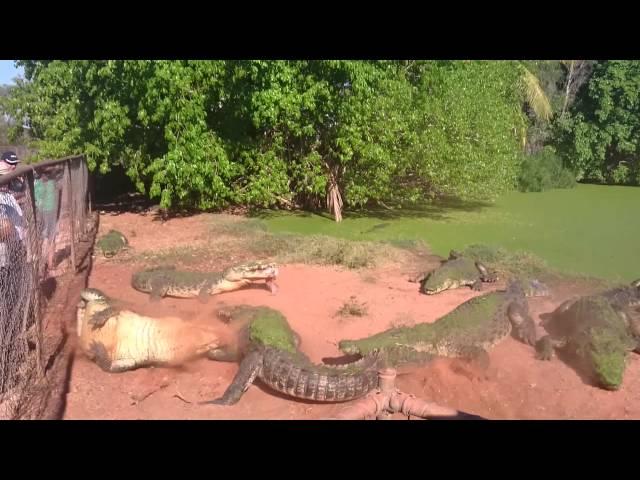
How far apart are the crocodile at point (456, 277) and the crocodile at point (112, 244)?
215 inches

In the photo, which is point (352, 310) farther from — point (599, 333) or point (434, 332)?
point (599, 333)

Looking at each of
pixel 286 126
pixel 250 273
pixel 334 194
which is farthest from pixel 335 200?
pixel 250 273

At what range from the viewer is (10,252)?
4.80 meters

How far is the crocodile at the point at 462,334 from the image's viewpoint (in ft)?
17.7

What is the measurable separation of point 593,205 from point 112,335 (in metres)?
16.4

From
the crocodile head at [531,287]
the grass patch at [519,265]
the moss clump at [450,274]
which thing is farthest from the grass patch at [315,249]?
the crocodile head at [531,287]

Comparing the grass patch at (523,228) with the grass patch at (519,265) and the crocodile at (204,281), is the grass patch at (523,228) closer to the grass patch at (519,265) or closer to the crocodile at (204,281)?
the grass patch at (519,265)

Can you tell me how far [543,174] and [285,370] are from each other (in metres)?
20.4

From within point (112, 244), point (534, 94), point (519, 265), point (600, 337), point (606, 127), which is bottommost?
point (112, 244)

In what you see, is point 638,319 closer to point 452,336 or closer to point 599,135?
point 452,336

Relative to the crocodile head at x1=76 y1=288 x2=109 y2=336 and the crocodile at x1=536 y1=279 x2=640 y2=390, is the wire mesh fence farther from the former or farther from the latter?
the crocodile at x1=536 y1=279 x2=640 y2=390

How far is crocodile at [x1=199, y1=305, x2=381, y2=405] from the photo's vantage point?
4691 mm

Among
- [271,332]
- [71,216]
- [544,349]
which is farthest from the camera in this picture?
[71,216]

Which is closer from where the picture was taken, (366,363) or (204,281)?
(366,363)
